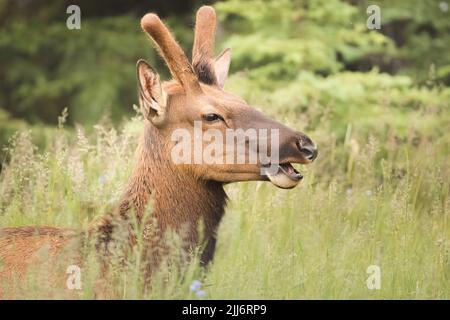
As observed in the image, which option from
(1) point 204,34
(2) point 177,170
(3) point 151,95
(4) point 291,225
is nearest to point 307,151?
(2) point 177,170

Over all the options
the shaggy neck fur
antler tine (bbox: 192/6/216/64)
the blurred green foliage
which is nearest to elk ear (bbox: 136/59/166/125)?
the shaggy neck fur

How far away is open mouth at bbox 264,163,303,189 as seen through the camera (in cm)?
548

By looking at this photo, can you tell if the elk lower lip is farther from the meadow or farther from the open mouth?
the meadow

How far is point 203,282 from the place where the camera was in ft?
17.9

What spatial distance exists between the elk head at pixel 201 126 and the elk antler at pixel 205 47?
12.1 inches

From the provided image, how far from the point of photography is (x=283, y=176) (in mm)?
5488

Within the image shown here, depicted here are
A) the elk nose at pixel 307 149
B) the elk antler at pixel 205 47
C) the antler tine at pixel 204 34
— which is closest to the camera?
the elk nose at pixel 307 149

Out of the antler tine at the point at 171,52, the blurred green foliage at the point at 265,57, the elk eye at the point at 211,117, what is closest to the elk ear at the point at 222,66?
the antler tine at the point at 171,52

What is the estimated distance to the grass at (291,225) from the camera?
18.2ft

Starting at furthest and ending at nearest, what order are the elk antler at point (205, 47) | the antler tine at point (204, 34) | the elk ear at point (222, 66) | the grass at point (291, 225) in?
1. the elk ear at point (222, 66)
2. the antler tine at point (204, 34)
3. the elk antler at point (205, 47)
4. the grass at point (291, 225)

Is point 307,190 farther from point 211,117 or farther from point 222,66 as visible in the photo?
point 211,117

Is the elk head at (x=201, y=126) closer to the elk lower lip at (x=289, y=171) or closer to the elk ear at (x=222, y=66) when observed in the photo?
the elk lower lip at (x=289, y=171)
